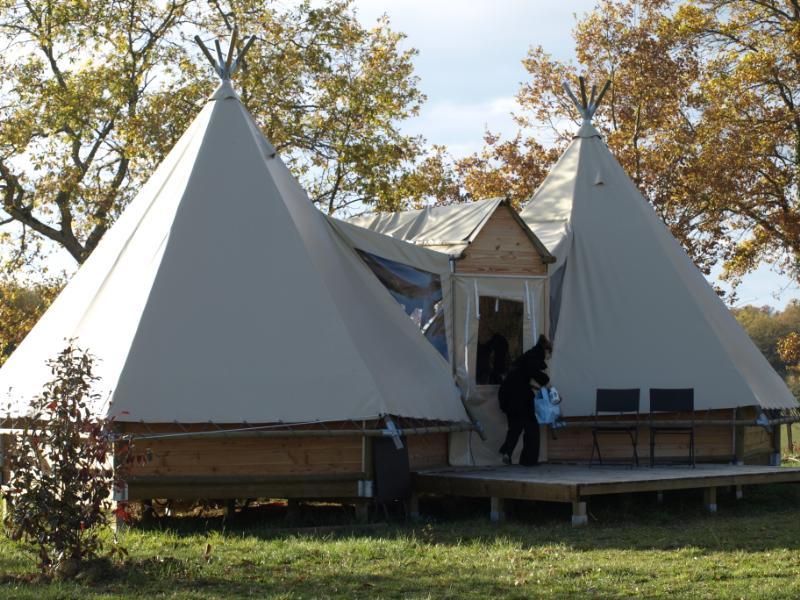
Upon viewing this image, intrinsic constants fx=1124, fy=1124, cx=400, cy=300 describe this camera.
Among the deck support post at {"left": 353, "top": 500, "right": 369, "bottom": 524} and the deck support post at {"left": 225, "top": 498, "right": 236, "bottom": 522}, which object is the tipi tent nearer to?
the deck support post at {"left": 353, "top": 500, "right": 369, "bottom": 524}

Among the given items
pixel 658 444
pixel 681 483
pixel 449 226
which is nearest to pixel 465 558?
pixel 681 483

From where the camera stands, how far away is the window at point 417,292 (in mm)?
12352

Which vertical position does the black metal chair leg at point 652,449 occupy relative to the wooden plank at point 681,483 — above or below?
above

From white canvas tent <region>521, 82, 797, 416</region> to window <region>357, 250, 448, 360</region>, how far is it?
1.56 m

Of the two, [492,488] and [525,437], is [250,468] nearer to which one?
[492,488]

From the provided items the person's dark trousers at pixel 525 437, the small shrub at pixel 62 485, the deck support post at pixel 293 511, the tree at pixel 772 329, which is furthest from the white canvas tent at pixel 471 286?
the tree at pixel 772 329

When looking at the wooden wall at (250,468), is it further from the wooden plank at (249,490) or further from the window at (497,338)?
the window at (497,338)

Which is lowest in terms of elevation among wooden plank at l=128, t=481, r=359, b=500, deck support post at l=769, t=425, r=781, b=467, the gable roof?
wooden plank at l=128, t=481, r=359, b=500

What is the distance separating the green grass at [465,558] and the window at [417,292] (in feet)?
7.08

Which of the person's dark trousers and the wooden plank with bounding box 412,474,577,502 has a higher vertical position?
the person's dark trousers

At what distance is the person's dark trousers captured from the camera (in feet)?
40.1

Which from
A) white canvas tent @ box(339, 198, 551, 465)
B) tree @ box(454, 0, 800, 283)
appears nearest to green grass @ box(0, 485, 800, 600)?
white canvas tent @ box(339, 198, 551, 465)

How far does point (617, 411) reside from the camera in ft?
40.9

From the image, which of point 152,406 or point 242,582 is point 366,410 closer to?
point 152,406
